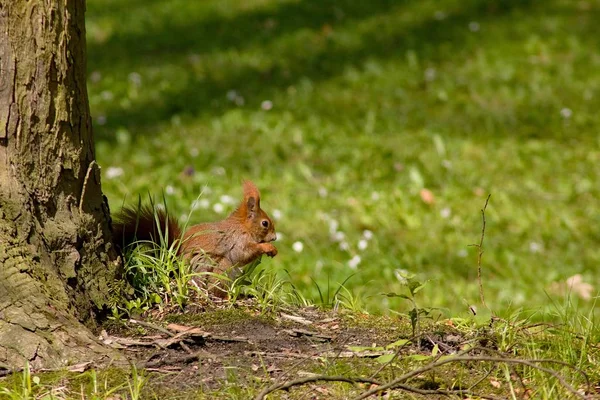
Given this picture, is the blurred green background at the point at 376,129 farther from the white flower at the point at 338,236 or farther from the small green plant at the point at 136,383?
the small green plant at the point at 136,383

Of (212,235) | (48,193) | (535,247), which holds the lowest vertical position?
(535,247)

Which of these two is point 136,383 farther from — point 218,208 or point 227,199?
point 227,199

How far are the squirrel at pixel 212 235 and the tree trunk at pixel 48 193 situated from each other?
338 millimetres

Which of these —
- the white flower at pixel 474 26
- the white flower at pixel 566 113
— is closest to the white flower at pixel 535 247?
the white flower at pixel 566 113

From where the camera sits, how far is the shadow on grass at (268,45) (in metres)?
8.70

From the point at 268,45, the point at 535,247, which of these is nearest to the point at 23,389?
the point at 535,247

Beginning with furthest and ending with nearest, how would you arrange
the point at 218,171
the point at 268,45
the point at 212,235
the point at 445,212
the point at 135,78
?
the point at 268,45, the point at 135,78, the point at 218,171, the point at 445,212, the point at 212,235

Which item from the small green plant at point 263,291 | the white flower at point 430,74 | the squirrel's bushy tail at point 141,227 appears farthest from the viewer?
the white flower at point 430,74

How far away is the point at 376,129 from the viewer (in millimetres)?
7941

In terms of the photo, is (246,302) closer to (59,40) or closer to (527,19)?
(59,40)

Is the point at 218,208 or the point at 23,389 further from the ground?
the point at 23,389

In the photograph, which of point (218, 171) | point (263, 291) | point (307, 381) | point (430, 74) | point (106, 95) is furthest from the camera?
point (430, 74)

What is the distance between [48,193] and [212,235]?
848 mm

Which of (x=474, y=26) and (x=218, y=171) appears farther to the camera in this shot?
(x=474, y=26)
